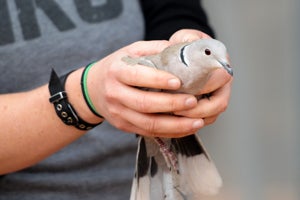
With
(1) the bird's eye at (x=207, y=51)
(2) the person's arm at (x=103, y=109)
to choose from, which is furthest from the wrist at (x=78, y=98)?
(1) the bird's eye at (x=207, y=51)

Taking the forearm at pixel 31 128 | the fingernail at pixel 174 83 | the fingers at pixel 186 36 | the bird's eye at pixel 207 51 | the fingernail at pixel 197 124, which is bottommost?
the forearm at pixel 31 128

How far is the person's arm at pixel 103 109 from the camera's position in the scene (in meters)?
0.75

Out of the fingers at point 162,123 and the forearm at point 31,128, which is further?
the forearm at point 31,128

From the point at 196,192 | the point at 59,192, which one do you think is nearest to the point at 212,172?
the point at 196,192

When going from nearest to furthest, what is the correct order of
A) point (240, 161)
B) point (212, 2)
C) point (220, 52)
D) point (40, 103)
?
point (220, 52) < point (40, 103) < point (212, 2) < point (240, 161)

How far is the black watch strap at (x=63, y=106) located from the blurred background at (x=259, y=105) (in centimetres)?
98

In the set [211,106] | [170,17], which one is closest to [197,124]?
[211,106]

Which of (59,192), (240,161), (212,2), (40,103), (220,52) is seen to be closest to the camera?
(220,52)

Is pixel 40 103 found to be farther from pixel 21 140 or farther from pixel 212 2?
pixel 212 2

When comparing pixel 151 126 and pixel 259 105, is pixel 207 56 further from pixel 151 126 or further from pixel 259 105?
pixel 259 105

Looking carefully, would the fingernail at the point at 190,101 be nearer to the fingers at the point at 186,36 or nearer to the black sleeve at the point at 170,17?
the fingers at the point at 186,36

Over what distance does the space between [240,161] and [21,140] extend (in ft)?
3.77

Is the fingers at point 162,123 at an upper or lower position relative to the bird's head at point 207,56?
lower

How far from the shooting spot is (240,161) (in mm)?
1931
